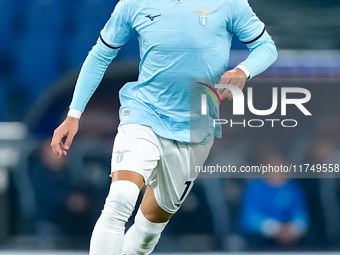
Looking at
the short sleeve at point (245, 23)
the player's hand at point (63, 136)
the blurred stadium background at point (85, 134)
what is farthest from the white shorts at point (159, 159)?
the blurred stadium background at point (85, 134)

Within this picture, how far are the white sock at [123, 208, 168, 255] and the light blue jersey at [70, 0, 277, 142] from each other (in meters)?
0.53

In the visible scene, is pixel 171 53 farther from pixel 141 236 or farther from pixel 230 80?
pixel 141 236

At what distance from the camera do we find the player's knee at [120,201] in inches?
155

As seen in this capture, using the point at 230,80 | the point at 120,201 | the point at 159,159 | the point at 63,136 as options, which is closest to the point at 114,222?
the point at 120,201

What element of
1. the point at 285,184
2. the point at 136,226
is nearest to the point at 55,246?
the point at 136,226

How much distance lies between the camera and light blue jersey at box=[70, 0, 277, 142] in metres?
4.30

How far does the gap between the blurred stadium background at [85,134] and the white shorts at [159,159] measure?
1092 millimetres

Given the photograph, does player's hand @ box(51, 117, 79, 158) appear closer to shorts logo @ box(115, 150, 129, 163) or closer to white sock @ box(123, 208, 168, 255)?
shorts logo @ box(115, 150, 129, 163)

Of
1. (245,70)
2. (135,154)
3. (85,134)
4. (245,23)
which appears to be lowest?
(85,134)

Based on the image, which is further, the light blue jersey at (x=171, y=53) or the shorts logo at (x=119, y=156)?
the light blue jersey at (x=171, y=53)

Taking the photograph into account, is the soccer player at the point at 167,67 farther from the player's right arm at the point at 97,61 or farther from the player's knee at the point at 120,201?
the player's knee at the point at 120,201

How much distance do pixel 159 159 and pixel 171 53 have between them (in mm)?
540

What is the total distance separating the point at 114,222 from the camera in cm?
393

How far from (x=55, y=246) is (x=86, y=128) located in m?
0.81
